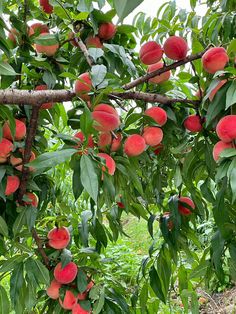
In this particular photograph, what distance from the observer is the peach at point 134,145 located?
2.71ft

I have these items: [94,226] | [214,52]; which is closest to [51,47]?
[214,52]

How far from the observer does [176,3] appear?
112 centimetres

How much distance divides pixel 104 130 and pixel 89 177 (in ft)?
0.54

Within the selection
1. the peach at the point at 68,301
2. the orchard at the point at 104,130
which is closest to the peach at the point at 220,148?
the orchard at the point at 104,130

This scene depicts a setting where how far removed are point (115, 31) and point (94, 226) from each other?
0.56 m

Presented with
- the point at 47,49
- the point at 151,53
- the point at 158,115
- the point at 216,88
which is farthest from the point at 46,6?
the point at 216,88

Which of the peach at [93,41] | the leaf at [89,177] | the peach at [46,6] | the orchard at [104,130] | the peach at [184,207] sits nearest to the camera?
the leaf at [89,177]

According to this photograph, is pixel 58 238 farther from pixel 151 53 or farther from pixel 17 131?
pixel 151 53

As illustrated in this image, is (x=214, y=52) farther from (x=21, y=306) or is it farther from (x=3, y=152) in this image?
(x=21, y=306)

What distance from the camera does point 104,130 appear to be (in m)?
0.77

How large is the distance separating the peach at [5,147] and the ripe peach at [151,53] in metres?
0.35

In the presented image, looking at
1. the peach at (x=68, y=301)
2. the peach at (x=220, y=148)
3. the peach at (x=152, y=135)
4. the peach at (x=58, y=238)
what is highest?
the peach at (x=220, y=148)

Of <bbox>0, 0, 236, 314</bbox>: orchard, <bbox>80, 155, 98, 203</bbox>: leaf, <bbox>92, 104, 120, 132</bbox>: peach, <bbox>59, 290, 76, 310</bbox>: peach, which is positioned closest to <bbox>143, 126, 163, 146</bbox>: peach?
<bbox>0, 0, 236, 314</bbox>: orchard

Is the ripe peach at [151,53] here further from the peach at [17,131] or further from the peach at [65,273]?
the peach at [65,273]
